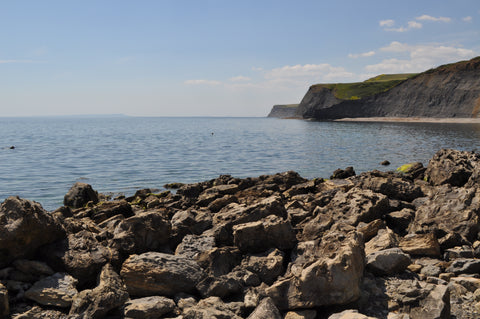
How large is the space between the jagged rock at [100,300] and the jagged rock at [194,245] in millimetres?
2279

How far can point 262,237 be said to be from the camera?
31.5ft

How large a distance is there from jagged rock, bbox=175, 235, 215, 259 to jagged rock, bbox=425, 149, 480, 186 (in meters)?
14.3

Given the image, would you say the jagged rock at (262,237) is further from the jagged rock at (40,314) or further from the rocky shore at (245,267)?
the jagged rock at (40,314)

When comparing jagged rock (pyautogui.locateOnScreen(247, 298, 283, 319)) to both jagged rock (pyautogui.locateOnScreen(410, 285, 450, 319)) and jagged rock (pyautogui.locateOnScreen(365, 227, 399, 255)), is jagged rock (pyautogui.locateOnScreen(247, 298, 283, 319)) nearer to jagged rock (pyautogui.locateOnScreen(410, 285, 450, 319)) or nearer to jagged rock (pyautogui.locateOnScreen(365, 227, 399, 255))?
jagged rock (pyautogui.locateOnScreen(410, 285, 450, 319))

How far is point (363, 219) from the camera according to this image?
11.7 meters

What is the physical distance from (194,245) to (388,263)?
15.6 feet

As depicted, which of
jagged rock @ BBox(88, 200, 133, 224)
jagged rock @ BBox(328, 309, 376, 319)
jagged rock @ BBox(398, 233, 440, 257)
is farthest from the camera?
jagged rock @ BBox(88, 200, 133, 224)

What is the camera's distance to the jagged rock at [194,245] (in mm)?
9531

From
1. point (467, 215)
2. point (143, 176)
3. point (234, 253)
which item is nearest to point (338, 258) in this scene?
point (234, 253)

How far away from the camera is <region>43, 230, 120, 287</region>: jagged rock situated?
8.02m

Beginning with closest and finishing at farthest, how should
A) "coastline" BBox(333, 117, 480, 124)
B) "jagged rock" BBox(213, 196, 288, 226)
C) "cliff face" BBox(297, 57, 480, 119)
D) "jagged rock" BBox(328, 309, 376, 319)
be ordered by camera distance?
1. "jagged rock" BBox(328, 309, 376, 319)
2. "jagged rock" BBox(213, 196, 288, 226)
3. "coastline" BBox(333, 117, 480, 124)
4. "cliff face" BBox(297, 57, 480, 119)

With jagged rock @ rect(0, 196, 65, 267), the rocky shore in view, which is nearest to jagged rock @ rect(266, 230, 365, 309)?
the rocky shore

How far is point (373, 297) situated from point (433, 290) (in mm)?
→ 1130

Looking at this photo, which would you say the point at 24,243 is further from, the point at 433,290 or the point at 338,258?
→ the point at 433,290
